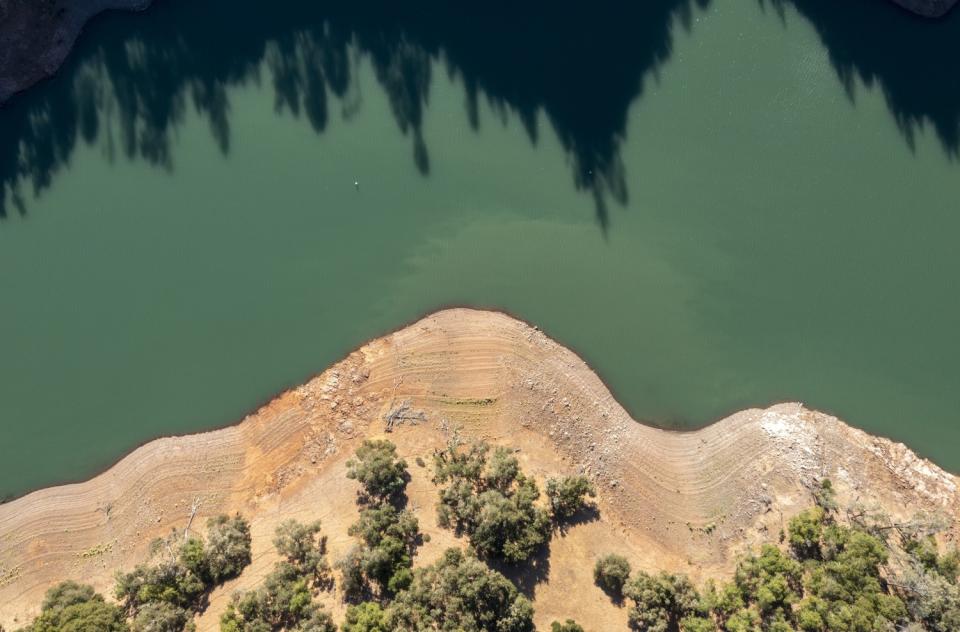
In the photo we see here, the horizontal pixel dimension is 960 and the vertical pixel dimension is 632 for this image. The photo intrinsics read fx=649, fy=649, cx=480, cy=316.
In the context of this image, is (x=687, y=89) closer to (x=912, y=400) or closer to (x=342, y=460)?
(x=912, y=400)

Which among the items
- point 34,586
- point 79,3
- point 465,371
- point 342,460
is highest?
point 79,3

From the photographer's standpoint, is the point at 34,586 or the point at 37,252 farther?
the point at 37,252

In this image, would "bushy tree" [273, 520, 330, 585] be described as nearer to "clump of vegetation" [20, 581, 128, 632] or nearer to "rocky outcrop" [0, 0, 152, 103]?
"clump of vegetation" [20, 581, 128, 632]

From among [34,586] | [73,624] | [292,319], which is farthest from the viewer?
[292,319]

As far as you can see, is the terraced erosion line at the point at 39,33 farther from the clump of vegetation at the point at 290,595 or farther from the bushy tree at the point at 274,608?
the bushy tree at the point at 274,608

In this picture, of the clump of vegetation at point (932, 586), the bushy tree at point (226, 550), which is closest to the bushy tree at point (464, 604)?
the bushy tree at point (226, 550)

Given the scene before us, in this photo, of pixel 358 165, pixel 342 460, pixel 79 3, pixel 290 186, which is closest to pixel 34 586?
pixel 342 460

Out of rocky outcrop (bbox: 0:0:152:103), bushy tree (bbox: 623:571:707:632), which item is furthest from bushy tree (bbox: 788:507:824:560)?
rocky outcrop (bbox: 0:0:152:103)
